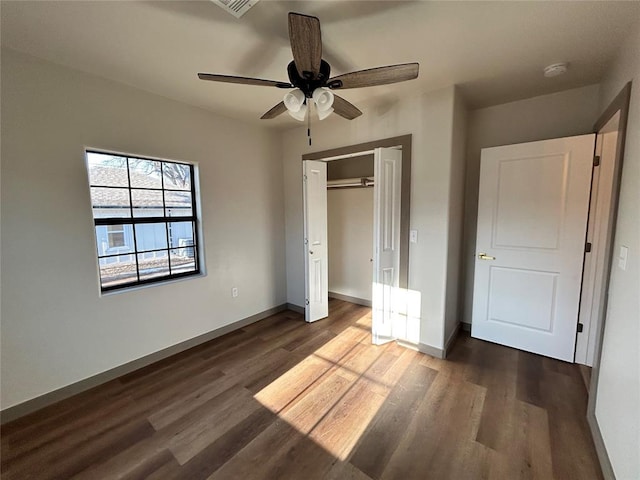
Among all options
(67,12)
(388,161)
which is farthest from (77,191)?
(388,161)

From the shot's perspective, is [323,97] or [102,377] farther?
[102,377]

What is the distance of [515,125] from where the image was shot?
2.77 m

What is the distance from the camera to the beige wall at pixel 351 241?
3.94m

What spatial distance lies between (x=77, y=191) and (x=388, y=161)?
8.70ft

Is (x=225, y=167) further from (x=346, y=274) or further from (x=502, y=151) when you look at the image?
(x=502, y=151)

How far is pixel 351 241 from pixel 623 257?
2.90 m

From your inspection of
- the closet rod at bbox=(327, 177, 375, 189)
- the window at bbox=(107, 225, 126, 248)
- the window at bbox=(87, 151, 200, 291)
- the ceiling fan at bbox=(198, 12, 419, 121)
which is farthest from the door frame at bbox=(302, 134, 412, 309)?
the window at bbox=(107, 225, 126, 248)

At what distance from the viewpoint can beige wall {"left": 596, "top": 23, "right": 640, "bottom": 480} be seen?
1.25 metres

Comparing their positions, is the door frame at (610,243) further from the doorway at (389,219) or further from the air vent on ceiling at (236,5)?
the air vent on ceiling at (236,5)

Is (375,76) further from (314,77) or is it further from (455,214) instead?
(455,214)

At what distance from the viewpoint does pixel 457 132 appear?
8.34ft

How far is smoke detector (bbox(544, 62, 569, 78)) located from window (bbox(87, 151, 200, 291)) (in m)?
3.30

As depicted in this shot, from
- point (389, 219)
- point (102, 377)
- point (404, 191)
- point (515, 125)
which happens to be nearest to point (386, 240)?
point (389, 219)

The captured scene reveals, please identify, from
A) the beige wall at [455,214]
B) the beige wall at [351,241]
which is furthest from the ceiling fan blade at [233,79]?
the beige wall at [351,241]
